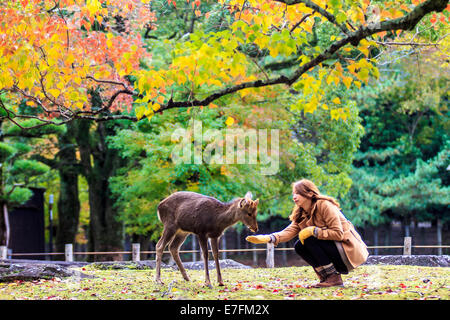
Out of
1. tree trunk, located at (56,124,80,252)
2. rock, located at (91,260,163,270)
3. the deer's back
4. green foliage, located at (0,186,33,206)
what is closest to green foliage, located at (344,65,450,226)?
tree trunk, located at (56,124,80,252)

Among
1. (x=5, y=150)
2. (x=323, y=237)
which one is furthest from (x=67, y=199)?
(x=323, y=237)

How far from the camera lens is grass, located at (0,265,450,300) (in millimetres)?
6234

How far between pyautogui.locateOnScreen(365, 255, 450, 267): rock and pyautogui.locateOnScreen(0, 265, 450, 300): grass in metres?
2.39

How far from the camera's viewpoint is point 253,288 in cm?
735

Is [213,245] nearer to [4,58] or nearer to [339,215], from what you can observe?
[339,215]

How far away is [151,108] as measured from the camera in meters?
7.15

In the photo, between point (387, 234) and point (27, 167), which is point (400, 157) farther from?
point (27, 167)

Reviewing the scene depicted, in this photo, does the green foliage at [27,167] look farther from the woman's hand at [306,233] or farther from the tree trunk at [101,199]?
the woman's hand at [306,233]

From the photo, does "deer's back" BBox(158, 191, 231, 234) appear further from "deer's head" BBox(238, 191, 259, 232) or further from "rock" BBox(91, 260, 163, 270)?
"rock" BBox(91, 260, 163, 270)

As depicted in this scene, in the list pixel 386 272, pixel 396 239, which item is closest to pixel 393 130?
pixel 396 239

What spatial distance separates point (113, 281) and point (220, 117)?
32.1 ft

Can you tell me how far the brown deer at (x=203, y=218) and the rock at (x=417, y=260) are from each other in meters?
5.53

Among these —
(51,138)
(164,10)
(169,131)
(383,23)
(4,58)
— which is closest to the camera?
(383,23)

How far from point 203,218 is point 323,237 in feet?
6.89
